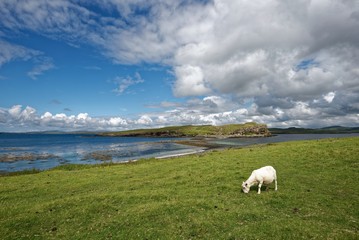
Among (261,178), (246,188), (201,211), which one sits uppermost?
(261,178)

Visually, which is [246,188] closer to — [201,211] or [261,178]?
[261,178]

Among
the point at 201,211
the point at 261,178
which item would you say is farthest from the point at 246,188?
the point at 201,211

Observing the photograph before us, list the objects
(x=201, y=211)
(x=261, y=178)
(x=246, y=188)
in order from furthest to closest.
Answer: (x=246, y=188) < (x=261, y=178) < (x=201, y=211)

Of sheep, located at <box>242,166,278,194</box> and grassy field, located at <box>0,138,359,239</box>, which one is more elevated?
sheep, located at <box>242,166,278,194</box>

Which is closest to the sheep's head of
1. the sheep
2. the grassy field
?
the sheep

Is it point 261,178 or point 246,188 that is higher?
point 261,178

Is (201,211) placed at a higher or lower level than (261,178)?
lower

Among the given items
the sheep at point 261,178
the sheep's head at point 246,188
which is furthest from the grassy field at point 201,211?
the sheep at point 261,178

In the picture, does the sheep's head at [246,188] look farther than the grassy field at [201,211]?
Yes

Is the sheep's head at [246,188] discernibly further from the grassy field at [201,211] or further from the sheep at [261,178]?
the grassy field at [201,211]

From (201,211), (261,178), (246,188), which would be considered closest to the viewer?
(201,211)

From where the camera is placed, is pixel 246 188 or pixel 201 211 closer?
pixel 201 211

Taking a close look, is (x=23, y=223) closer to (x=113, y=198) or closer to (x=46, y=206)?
(x=46, y=206)

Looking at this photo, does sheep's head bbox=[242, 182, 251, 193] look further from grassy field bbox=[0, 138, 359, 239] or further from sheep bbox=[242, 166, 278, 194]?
grassy field bbox=[0, 138, 359, 239]
